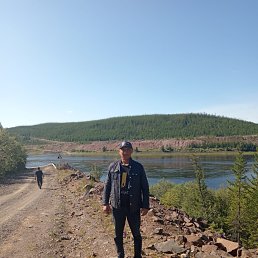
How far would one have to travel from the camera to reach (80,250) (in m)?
11.7

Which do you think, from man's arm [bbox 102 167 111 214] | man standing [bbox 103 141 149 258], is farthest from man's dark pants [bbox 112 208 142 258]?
man's arm [bbox 102 167 111 214]

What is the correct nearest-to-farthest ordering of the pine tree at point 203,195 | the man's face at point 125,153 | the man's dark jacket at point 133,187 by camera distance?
the man's dark jacket at point 133,187 → the man's face at point 125,153 → the pine tree at point 203,195

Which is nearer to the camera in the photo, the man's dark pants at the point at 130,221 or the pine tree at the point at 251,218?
the man's dark pants at the point at 130,221

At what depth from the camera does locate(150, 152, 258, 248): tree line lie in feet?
174

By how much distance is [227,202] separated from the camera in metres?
69.5

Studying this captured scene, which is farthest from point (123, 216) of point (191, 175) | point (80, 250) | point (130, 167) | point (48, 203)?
point (191, 175)

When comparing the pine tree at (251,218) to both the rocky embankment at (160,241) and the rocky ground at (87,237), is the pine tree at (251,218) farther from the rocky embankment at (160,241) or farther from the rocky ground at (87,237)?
the rocky embankment at (160,241)

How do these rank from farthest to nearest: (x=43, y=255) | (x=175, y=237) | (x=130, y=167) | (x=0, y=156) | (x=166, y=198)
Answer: (x=166, y=198) < (x=0, y=156) < (x=175, y=237) < (x=43, y=255) < (x=130, y=167)

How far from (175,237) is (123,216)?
411cm

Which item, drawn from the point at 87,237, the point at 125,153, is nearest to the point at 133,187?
the point at 125,153

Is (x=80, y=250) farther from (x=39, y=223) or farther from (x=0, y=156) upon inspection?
(x=0, y=156)

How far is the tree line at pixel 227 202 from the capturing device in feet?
174

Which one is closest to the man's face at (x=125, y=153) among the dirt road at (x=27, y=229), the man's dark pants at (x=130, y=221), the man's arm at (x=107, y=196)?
the man's arm at (x=107, y=196)

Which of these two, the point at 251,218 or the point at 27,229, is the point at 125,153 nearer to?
the point at 27,229
